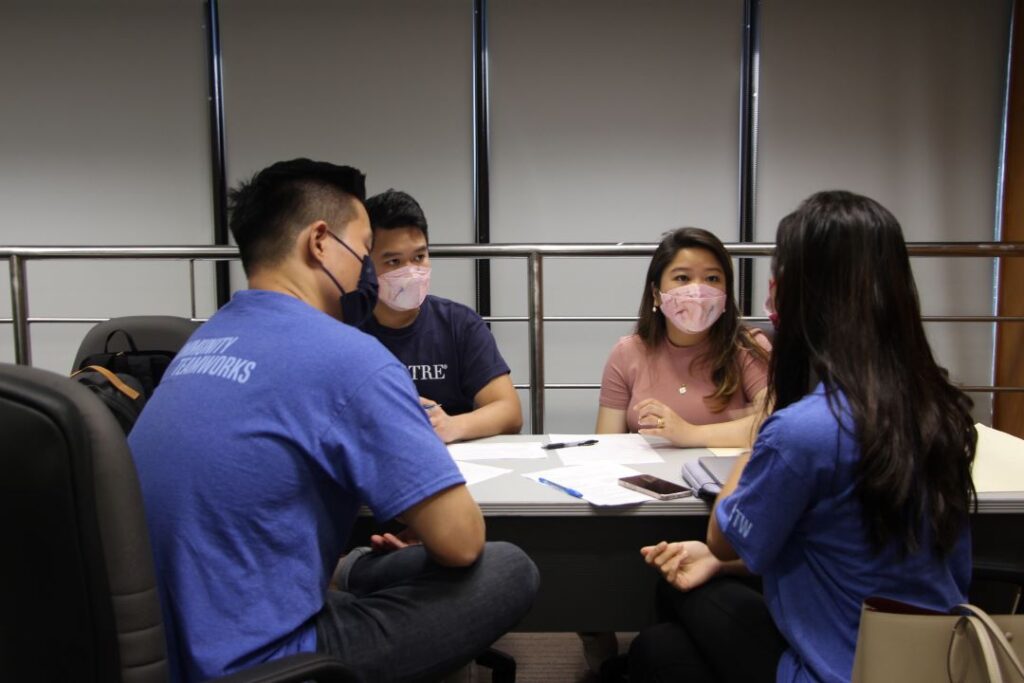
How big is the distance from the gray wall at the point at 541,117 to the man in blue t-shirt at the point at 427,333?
1730 millimetres

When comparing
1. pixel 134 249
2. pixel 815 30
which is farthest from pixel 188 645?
pixel 815 30

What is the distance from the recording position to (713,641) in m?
1.06

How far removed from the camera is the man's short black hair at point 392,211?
5.76 ft

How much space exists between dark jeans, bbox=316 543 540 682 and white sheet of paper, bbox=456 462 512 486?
0.27 metres

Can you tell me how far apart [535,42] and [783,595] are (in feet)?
10.4

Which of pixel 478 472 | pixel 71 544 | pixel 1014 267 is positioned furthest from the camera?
pixel 1014 267

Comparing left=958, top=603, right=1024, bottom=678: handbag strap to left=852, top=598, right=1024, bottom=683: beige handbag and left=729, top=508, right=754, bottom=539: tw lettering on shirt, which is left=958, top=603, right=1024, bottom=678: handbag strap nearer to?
left=852, top=598, right=1024, bottom=683: beige handbag

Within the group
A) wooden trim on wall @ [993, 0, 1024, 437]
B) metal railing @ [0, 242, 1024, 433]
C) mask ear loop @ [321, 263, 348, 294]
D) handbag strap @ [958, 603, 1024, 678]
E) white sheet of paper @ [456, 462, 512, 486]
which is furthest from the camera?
wooden trim on wall @ [993, 0, 1024, 437]

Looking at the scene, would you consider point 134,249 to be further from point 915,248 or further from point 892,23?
point 892,23

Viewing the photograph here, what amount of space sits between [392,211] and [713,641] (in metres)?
1.22

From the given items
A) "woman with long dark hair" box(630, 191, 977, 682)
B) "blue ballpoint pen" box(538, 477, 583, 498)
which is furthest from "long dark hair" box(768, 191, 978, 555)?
"blue ballpoint pen" box(538, 477, 583, 498)

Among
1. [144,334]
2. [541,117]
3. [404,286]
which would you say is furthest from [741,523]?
[541,117]

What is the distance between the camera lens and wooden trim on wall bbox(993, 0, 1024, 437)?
3.36m

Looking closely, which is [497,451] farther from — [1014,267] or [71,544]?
[1014,267]
